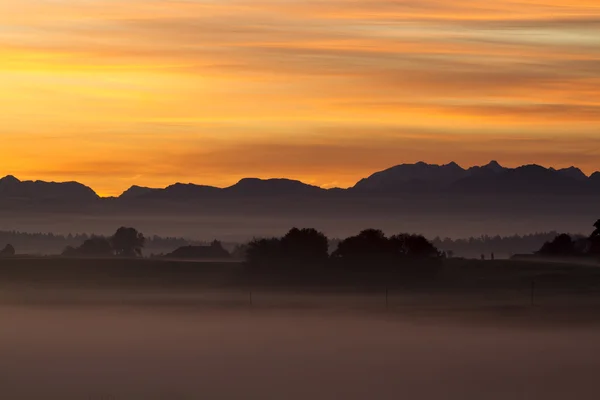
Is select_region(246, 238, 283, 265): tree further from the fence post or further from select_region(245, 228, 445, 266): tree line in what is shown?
the fence post

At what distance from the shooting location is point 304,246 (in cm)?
18662

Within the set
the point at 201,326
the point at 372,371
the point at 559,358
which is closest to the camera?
the point at 372,371

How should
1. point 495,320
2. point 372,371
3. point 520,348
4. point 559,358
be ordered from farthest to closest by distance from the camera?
1. point 495,320
2. point 520,348
3. point 559,358
4. point 372,371

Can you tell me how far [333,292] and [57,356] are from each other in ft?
288

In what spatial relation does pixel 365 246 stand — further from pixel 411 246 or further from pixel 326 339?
pixel 326 339

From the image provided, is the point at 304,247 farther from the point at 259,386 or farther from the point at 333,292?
the point at 259,386

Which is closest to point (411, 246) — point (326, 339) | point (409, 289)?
point (409, 289)

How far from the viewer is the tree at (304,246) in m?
186

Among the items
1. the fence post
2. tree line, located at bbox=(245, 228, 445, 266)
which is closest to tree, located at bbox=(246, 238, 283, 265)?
tree line, located at bbox=(245, 228, 445, 266)

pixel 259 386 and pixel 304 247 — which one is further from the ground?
pixel 304 247

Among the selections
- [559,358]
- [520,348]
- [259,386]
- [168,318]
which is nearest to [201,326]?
[168,318]

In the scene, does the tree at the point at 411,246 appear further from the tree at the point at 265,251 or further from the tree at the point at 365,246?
the tree at the point at 265,251

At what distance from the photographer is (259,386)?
80.2 m

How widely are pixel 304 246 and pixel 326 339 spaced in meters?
69.2
